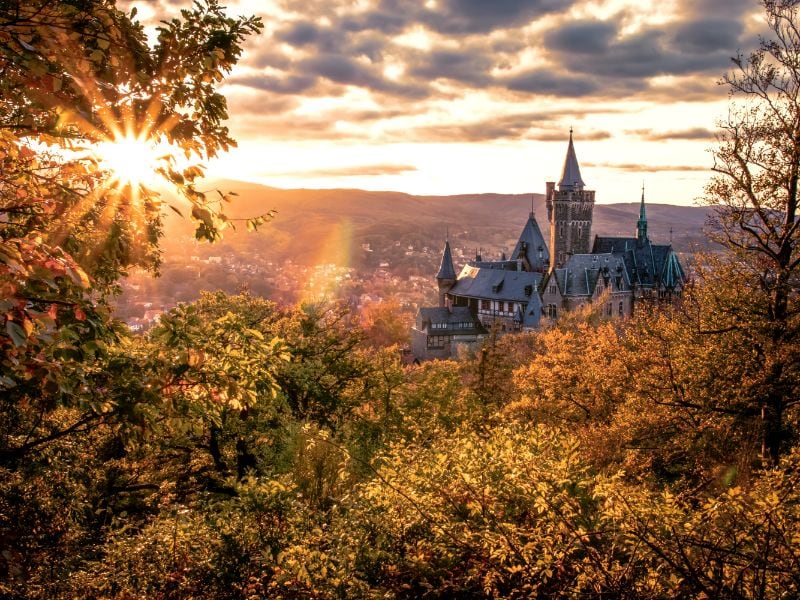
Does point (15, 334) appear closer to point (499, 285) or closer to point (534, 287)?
point (534, 287)

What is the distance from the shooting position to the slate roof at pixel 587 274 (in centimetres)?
8500

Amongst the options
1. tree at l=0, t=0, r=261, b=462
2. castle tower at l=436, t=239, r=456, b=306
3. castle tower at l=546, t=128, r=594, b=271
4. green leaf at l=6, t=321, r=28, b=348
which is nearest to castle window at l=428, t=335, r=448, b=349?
castle tower at l=436, t=239, r=456, b=306

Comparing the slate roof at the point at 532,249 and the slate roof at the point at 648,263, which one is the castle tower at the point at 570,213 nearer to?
the slate roof at the point at 532,249

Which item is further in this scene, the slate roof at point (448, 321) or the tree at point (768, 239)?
the slate roof at point (448, 321)

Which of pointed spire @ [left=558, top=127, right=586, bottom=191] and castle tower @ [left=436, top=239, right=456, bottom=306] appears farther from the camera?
pointed spire @ [left=558, top=127, right=586, bottom=191]

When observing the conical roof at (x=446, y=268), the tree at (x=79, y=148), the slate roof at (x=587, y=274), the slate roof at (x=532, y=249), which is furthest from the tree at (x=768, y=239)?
the slate roof at (x=532, y=249)

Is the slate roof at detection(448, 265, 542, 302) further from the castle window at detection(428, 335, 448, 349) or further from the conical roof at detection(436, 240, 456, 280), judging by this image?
the castle window at detection(428, 335, 448, 349)

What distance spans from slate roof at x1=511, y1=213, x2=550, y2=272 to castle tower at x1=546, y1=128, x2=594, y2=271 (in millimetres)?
3696

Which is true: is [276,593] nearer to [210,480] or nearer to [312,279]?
[210,480]

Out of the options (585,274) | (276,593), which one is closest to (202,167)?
(276,593)

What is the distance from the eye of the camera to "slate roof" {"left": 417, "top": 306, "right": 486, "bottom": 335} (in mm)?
86812

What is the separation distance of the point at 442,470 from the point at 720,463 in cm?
1084

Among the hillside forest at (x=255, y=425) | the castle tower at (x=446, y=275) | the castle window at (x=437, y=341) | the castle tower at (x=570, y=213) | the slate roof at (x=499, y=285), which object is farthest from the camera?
the castle tower at (x=570, y=213)

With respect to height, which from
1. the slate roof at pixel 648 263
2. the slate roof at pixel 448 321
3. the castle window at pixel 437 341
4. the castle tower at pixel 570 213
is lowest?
the castle window at pixel 437 341
